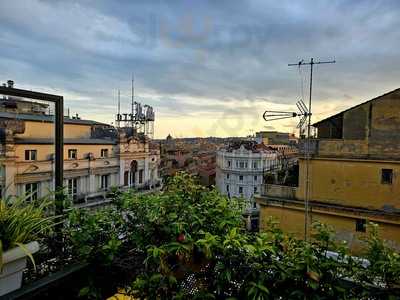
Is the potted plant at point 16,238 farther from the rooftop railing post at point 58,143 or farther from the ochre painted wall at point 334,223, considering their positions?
the ochre painted wall at point 334,223

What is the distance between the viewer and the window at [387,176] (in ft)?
21.2

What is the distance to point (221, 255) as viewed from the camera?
1036 mm

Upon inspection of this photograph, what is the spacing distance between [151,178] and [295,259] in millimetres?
10973

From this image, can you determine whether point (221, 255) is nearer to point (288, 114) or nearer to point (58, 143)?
point (58, 143)

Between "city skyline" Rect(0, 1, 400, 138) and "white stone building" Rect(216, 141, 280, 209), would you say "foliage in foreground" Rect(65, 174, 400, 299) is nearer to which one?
"city skyline" Rect(0, 1, 400, 138)

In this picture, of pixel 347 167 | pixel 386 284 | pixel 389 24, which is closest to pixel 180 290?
pixel 386 284

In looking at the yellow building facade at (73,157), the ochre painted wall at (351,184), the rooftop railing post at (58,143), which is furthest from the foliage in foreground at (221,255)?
the ochre painted wall at (351,184)

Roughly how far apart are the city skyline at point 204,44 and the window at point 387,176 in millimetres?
1911

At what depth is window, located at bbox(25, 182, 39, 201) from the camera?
1.32 meters

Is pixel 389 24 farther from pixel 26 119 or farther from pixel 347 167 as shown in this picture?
pixel 26 119

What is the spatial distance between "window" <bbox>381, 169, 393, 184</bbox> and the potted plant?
7.16 m

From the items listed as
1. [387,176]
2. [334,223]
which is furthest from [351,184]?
[334,223]

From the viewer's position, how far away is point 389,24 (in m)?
4.86

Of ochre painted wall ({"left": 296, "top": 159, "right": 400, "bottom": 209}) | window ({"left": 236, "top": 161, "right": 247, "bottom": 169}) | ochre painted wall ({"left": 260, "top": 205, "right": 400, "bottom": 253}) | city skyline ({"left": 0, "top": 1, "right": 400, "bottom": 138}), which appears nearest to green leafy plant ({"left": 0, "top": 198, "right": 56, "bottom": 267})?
city skyline ({"left": 0, "top": 1, "right": 400, "bottom": 138})
